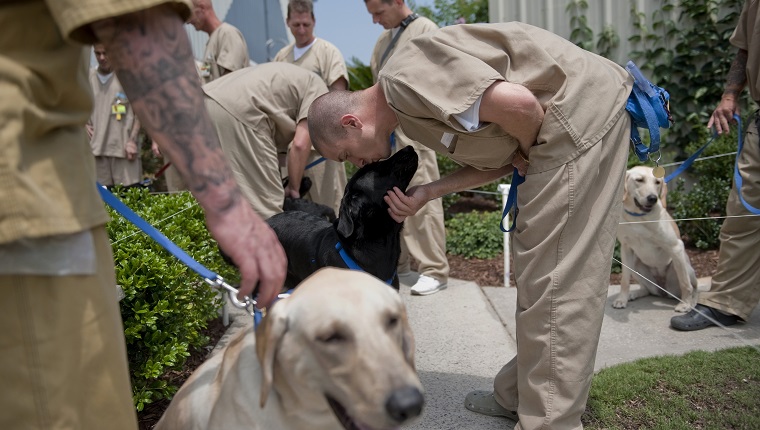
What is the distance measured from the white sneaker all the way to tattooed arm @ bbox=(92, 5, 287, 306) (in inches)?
156

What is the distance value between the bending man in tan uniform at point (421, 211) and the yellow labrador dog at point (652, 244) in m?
1.49

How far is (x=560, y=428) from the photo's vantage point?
262 cm

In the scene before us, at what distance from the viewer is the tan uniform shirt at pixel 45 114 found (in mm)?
1078

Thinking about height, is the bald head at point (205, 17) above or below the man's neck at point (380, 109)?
above

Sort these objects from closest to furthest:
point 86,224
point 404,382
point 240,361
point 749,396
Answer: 1. point 86,224
2. point 404,382
3. point 240,361
4. point 749,396

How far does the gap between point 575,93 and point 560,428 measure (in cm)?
137

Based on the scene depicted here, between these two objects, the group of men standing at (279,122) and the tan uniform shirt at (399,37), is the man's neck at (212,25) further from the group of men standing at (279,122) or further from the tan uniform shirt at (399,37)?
the tan uniform shirt at (399,37)

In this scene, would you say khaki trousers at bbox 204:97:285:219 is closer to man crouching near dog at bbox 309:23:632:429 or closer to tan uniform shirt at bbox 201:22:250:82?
tan uniform shirt at bbox 201:22:250:82

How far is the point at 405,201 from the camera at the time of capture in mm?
2977

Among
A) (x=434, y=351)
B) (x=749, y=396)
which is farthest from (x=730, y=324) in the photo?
(x=434, y=351)

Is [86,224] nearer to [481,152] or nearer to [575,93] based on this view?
[481,152]

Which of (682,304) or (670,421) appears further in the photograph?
(682,304)

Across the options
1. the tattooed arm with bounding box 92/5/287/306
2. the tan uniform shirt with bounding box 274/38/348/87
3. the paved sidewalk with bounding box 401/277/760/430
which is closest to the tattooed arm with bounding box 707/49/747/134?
the paved sidewalk with bounding box 401/277/760/430

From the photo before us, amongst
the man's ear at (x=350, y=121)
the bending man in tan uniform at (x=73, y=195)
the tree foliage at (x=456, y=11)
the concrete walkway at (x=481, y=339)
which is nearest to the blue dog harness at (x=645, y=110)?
the man's ear at (x=350, y=121)
